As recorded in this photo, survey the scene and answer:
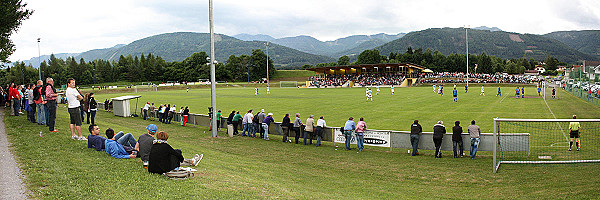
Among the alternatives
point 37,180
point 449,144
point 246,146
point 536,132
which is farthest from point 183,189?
point 536,132

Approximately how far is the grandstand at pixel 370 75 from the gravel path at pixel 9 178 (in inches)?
2857

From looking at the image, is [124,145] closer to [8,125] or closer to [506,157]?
[8,125]

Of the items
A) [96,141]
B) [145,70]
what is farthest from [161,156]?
[145,70]

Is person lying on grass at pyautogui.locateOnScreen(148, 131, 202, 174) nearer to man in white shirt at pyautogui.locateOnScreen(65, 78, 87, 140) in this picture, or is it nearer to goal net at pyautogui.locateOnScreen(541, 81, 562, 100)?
man in white shirt at pyautogui.locateOnScreen(65, 78, 87, 140)

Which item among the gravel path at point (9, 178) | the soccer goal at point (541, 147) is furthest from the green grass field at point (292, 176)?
the soccer goal at point (541, 147)

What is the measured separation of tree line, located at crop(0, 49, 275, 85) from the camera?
118250mm

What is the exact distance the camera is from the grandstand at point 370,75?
80294 millimetres

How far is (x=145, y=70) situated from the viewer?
126m

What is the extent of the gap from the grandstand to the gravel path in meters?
72.6

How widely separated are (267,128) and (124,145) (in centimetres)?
920

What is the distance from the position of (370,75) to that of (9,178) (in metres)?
85.5

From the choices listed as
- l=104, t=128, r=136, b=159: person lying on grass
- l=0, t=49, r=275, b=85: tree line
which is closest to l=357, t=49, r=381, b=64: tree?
l=0, t=49, r=275, b=85: tree line

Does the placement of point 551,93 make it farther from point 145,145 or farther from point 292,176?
point 145,145

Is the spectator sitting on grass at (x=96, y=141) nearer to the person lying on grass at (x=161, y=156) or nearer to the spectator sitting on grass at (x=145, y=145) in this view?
the spectator sitting on grass at (x=145, y=145)
